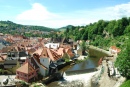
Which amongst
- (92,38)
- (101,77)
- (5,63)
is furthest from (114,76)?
(92,38)

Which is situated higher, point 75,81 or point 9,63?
point 9,63

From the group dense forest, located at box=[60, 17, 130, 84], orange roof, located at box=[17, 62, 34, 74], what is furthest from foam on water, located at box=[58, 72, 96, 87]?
dense forest, located at box=[60, 17, 130, 84]

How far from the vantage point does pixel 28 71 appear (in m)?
35.6

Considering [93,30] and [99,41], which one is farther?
[93,30]

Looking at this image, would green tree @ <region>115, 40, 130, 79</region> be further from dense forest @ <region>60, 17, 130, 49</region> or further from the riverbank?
dense forest @ <region>60, 17, 130, 49</region>

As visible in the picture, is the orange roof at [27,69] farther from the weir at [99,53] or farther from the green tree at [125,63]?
the weir at [99,53]

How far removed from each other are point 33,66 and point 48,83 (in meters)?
4.15

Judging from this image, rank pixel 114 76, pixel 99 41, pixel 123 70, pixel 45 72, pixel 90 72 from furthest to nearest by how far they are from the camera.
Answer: pixel 99 41, pixel 90 72, pixel 45 72, pixel 114 76, pixel 123 70

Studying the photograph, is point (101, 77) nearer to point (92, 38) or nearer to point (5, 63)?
point (5, 63)

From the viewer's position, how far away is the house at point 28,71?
35.4 meters

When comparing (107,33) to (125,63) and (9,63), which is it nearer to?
(9,63)

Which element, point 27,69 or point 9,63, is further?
point 9,63

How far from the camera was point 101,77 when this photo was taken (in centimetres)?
3719

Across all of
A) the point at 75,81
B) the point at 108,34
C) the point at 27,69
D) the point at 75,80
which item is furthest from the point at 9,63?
the point at 108,34
